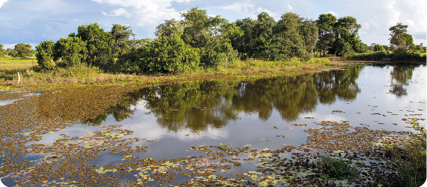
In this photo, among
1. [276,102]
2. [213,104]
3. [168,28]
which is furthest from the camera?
[168,28]

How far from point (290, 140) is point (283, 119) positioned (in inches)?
110

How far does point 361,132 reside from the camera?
9.07 meters

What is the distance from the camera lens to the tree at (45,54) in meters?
22.5

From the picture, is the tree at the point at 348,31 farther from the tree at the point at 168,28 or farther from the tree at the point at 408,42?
the tree at the point at 168,28

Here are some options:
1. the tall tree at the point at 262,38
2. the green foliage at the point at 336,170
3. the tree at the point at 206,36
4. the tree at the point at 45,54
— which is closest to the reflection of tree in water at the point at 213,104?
the green foliage at the point at 336,170

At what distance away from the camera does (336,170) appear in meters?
5.97

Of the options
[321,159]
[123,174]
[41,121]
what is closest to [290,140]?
[321,159]

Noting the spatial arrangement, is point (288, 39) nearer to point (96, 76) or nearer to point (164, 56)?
point (164, 56)

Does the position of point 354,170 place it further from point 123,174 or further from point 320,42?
point 320,42

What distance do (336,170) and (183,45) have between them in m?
23.8

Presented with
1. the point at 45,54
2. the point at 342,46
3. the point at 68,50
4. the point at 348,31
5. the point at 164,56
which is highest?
the point at 348,31

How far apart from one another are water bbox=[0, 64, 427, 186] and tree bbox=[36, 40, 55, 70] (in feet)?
35.2

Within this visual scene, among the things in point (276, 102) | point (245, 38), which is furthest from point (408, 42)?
point (276, 102)

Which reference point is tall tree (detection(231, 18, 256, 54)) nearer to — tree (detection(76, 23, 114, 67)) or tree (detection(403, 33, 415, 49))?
tree (detection(76, 23, 114, 67))
